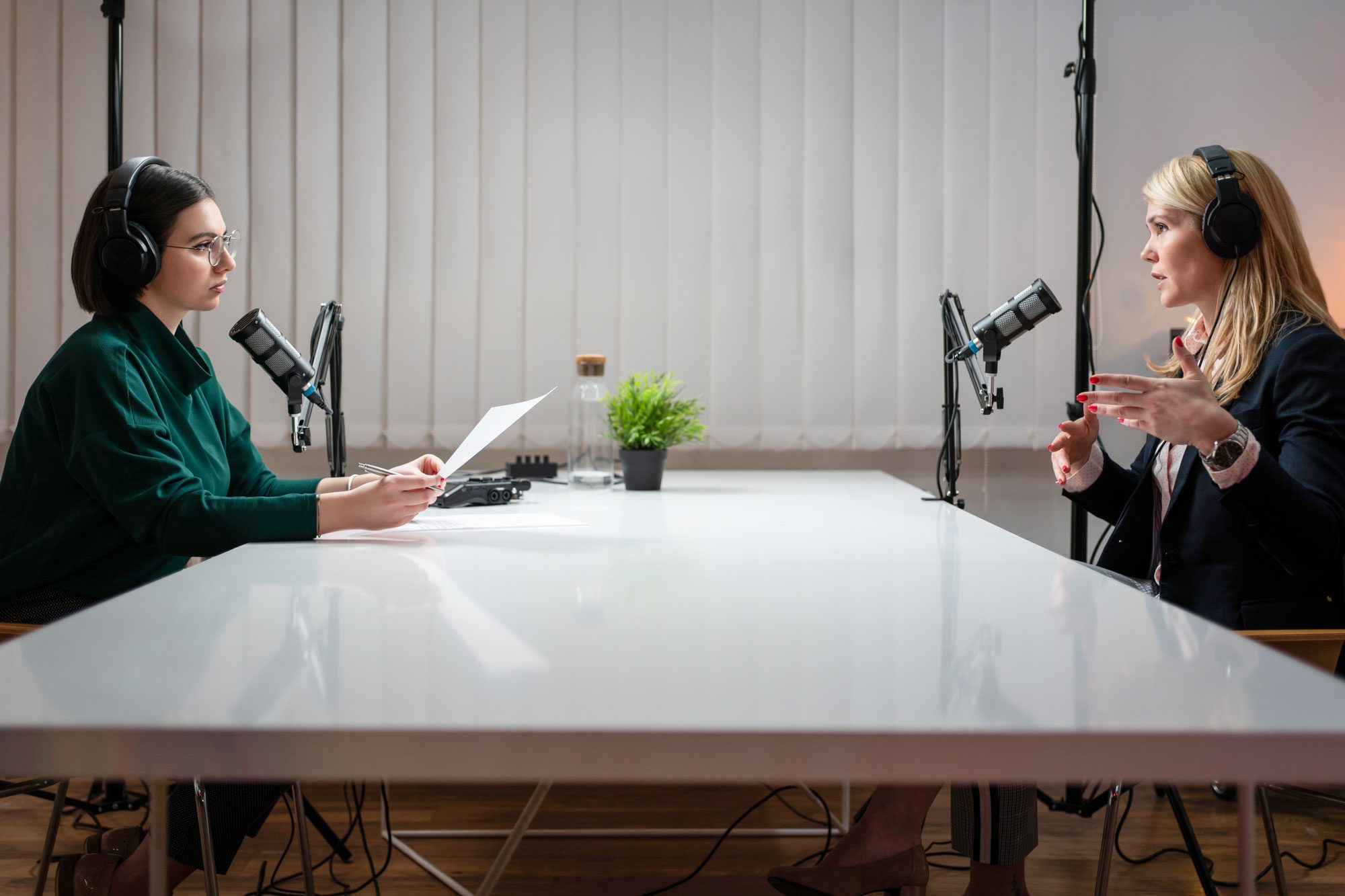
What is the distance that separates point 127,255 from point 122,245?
0.06 feet

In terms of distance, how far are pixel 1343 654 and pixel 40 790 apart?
8.91 feet

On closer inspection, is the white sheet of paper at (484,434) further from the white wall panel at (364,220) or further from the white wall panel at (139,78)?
the white wall panel at (139,78)

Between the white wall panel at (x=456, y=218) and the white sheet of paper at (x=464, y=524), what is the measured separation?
1.21 meters

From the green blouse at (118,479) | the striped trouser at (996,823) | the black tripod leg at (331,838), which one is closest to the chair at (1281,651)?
the striped trouser at (996,823)

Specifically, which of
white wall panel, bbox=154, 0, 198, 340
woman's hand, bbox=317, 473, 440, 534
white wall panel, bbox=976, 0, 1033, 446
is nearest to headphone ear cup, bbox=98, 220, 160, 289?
woman's hand, bbox=317, 473, 440, 534

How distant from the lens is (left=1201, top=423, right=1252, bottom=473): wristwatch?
4.55 feet

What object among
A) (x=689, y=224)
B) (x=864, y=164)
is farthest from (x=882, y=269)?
(x=689, y=224)

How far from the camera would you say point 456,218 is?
9.51 feet

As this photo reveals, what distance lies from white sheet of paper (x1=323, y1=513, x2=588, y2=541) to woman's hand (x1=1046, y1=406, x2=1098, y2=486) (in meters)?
0.86

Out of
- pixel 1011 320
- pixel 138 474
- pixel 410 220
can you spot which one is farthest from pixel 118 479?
pixel 410 220

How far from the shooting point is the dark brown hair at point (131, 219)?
1599 mm

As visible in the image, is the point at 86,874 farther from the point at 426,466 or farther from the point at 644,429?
the point at 644,429

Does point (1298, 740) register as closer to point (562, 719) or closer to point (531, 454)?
point (562, 719)

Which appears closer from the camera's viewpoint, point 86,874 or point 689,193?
point 86,874
